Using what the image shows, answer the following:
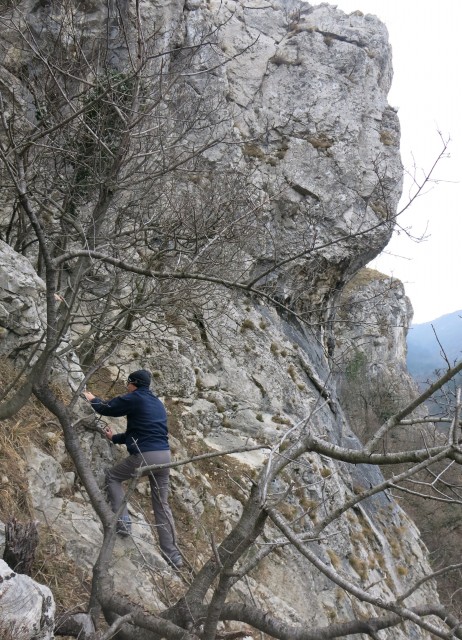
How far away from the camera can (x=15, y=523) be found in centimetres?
353

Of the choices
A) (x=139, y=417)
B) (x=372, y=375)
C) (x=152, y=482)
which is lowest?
(x=372, y=375)

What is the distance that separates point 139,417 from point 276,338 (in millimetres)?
8591

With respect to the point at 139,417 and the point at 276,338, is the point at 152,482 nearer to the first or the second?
the point at 139,417

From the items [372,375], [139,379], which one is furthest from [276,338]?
[372,375]

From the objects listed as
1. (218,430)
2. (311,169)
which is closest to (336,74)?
(311,169)

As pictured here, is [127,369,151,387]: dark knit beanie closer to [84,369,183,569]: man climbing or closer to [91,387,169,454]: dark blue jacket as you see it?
[84,369,183,569]: man climbing

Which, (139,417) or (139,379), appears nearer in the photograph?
(139,417)

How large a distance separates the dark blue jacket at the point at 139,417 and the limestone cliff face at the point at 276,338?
61 centimetres

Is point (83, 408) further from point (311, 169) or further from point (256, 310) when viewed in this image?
point (311, 169)

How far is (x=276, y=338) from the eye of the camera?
45.4ft

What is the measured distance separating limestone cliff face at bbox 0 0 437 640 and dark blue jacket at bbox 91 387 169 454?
61 cm

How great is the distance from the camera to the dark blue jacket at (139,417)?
216 inches

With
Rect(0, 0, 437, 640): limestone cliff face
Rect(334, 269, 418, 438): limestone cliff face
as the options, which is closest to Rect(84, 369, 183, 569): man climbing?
Rect(0, 0, 437, 640): limestone cliff face

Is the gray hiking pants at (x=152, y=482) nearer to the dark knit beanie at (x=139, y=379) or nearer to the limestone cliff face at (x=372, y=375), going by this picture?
the dark knit beanie at (x=139, y=379)
